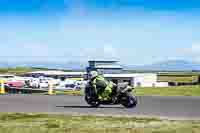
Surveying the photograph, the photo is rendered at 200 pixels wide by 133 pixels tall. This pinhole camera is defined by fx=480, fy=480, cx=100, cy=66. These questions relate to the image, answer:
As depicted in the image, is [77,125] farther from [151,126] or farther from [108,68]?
[108,68]

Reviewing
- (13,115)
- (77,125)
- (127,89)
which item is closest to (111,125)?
(77,125)

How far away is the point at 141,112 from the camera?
1852 centimetres

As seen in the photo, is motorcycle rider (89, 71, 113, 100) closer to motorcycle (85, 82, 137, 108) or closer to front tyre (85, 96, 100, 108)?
motorcycle (85, 82, 137, 108)

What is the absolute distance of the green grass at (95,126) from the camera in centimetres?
1204

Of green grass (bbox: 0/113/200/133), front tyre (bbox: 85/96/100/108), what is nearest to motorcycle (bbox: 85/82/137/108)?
front tyre (bbox: 85/96/100/108)

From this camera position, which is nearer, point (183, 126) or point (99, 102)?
point (183, 126)

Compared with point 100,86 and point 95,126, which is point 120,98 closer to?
point 100,86

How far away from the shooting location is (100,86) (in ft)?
69.6

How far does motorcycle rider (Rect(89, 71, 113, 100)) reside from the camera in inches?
832

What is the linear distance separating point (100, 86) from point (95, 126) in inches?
325

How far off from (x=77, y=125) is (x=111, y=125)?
3.06 feet

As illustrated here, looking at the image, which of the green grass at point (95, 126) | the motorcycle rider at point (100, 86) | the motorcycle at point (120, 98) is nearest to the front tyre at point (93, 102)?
the motorcycle at point (120, 98)

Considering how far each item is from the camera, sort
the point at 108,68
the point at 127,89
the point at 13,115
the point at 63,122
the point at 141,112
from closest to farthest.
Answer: the point at 63,122 < the point at 13,115 < the point at 141,112 < the point at 127,89 < the point at 108,68

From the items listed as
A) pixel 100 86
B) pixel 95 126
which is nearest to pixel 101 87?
pixel 100 86
